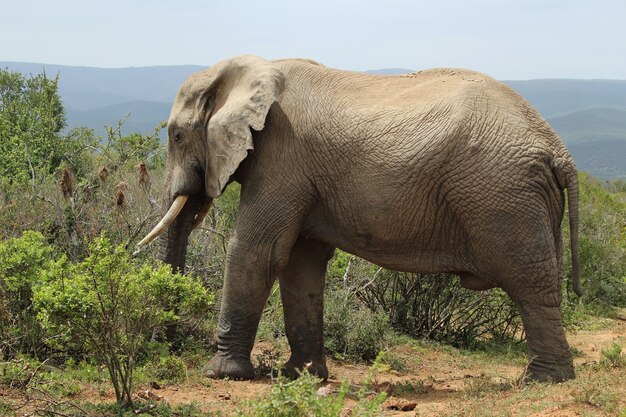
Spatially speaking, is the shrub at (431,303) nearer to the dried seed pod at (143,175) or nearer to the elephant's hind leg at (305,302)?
the elephant's hind leg at (305,302)

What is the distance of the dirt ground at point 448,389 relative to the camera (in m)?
5.71

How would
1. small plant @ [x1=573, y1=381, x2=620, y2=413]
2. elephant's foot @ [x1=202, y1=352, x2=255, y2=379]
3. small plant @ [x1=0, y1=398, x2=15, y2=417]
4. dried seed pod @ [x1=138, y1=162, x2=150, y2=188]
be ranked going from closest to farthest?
small plant @ [x1=573, y1=381, x2=620, y2=413] < small plant @ [x1=0, y1=398, x2=15, y2=417] < elephant's foot @ [x1=202, y1=352, x2=255, y2=379] < dried seed pod @ [x1=138, y1=162, x2=150, y2=188]

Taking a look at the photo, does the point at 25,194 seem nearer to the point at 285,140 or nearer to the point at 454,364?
the point at 285,140

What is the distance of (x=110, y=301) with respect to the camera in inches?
228

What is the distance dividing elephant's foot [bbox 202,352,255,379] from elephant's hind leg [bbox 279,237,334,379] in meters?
0.51

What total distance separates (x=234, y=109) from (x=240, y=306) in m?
1.60

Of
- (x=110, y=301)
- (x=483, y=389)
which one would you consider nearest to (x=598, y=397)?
(x=483, y=389)

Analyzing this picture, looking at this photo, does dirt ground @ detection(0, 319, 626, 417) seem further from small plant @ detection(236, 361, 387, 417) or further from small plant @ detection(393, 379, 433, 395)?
small plant @ detection(236, 361, 387, 417)

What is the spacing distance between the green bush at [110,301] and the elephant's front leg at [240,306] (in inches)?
50.0

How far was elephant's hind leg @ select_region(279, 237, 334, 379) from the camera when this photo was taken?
8.12 meters

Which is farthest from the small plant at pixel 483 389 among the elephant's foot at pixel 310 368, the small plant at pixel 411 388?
the elephant's foot at pixel 310 368

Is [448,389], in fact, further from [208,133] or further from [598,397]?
[208,133]

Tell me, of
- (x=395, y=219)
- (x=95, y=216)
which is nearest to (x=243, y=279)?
(x=395, y=219)

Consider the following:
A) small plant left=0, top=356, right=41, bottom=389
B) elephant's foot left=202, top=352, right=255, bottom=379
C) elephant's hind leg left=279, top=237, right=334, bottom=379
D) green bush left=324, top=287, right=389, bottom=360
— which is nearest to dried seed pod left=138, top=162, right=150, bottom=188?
elephant's hind leg left=279, top=237, right=334, bottom=379
